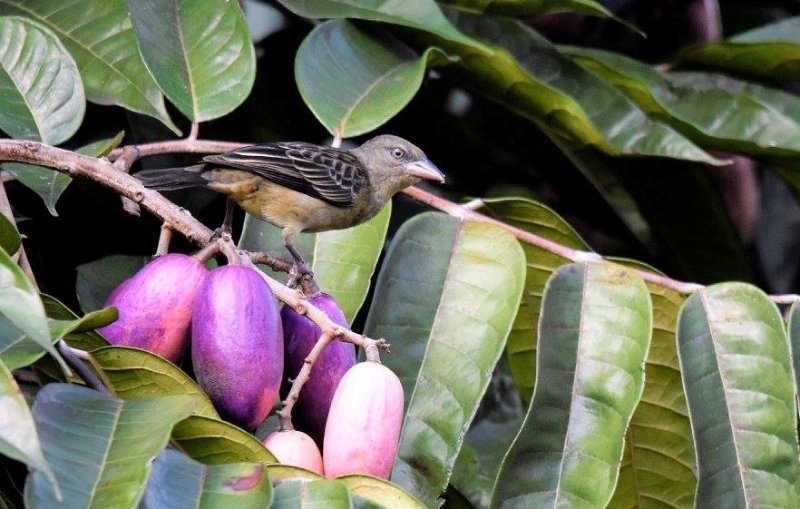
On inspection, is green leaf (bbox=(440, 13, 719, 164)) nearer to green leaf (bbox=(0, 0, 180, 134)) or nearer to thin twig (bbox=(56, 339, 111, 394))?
green leaf (bbox=(0, 0, 180, 134))

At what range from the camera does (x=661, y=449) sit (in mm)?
1748

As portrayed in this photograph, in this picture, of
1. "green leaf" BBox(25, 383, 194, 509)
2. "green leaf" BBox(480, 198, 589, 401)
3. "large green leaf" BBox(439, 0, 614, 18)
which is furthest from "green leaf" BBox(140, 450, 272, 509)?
"large green leaf" BBox(439, 0, 614, 18)

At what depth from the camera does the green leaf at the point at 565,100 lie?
2105mm

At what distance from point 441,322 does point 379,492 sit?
52cm

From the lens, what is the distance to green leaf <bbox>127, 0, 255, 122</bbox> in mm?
1830

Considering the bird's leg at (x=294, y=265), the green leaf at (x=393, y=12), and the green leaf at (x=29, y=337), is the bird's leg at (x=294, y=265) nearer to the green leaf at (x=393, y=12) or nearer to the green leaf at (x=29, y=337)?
the green leaf at (x=29, y=337)

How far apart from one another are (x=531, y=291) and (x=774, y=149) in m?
0.60

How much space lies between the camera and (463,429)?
1.53m

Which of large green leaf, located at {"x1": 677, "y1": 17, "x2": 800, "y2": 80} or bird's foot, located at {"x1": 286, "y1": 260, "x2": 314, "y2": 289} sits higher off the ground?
bird's foot, located at {"x1": 286, "y1": 260, "x2": 314, "y2": 289}

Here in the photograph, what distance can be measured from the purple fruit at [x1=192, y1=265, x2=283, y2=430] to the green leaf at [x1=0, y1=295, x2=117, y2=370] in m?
0.11

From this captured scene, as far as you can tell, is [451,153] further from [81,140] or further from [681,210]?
[81,140]

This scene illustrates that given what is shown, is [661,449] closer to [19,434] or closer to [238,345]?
[238,345]

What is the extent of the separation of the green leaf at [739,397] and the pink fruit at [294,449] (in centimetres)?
57

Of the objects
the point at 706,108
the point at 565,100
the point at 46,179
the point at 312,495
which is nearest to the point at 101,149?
the point at 46,179
